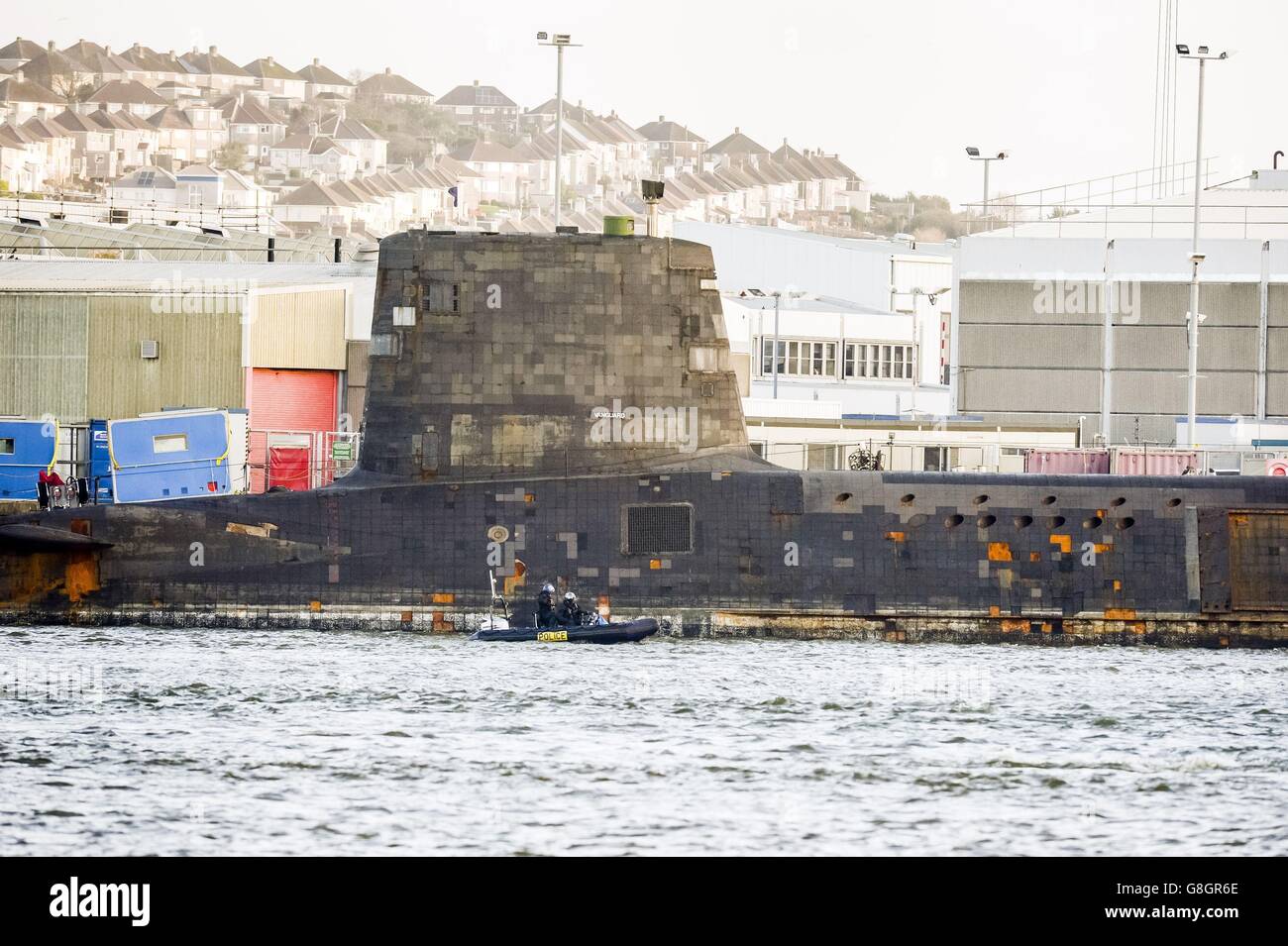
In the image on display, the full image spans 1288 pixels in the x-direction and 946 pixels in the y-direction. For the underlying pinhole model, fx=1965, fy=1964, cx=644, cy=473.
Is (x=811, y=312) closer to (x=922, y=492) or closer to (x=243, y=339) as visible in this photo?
(x=243, y=339)

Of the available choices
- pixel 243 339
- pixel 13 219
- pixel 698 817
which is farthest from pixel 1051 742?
pixel 13 219

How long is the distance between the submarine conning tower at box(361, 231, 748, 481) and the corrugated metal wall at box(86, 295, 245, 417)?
14594mm

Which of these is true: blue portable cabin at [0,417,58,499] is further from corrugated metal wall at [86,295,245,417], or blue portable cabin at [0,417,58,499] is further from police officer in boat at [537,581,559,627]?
police officer in boat at [537,581,559,627]

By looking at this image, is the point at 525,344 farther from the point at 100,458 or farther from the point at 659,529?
the point at 100,458

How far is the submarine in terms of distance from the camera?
37.6m

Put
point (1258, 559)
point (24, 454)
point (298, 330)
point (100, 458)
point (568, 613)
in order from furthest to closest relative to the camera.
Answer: point (298, 330) < point (100, 458) < point (24, 454) < point (1258, 559) < point (568, 613)

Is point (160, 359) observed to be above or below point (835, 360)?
below

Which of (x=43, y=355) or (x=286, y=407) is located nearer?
(x=43, y=355)

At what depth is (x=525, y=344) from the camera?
123 feet

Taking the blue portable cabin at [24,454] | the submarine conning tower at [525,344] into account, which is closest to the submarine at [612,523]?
the submarine conning tower at [525,344]

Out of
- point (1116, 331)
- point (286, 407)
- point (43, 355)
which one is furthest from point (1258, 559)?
point (1116, 331)

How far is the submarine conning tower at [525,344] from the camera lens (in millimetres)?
37531

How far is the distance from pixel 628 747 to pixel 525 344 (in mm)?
11245

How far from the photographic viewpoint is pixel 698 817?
24.6 metres
